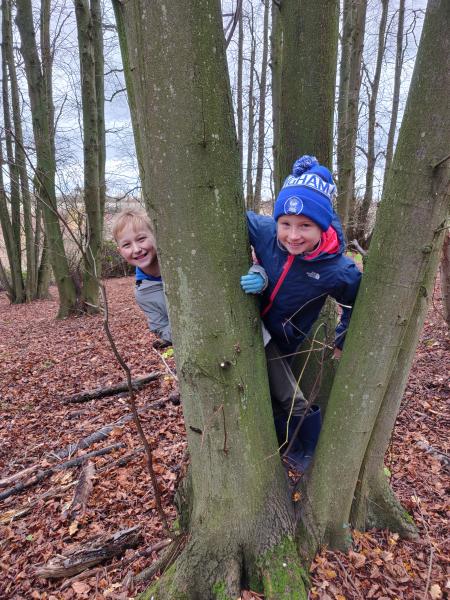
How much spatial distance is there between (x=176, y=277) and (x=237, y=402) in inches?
23.9

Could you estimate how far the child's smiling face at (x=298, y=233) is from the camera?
6.00 feet

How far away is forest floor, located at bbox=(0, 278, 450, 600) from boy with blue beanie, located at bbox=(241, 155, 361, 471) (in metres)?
0.79

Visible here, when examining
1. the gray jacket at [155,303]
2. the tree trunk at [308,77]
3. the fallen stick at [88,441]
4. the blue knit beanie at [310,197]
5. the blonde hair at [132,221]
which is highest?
the tree trunk at [308,77]

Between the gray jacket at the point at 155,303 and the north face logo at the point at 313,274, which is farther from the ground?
the north face logo at the point at 313,274

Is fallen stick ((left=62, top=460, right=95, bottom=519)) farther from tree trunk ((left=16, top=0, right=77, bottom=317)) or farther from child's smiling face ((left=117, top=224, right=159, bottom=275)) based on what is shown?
tree trunk ((left=16, top=0, right=77, bottom=317))

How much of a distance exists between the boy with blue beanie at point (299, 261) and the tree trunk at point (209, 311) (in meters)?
0.21

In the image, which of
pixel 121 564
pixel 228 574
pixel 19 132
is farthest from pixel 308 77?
pixel 19 132

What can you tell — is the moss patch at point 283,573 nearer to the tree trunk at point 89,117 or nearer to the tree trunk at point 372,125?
the tree trunk at point 89,117

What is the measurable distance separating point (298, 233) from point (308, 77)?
0.98 metres

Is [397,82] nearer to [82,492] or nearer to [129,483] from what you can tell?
[129,483]

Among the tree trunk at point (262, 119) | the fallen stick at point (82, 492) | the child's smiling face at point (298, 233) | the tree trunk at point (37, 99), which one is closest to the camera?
the child's smiling face at point (298, 233)

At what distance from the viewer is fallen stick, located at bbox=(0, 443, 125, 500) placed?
3.20 metres

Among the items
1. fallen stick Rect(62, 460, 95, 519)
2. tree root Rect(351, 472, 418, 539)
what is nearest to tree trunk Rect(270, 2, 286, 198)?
tree root Rect(351, 472, 418, 539)

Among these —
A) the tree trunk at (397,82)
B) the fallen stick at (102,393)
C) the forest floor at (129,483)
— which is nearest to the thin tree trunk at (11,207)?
the forest floor at (129,483)
